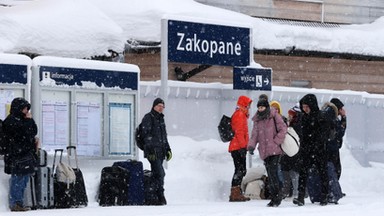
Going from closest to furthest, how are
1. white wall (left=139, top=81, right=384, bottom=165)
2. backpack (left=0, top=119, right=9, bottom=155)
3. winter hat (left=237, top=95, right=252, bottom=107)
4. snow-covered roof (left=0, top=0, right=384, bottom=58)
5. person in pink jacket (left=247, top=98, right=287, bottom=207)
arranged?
backpack (left=0, top=119, right=9, bottom=155) < person in pink jacket (left=247, top=98, right=287, bottom=207) < winter hat (left=237, top=95, right=252, bottom=107) < white wall (left=139, top=81, right=384, bottom=165) < snow-covered roof (left=0, top=0, right=384, bottom=58)

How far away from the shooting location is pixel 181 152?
908 inches

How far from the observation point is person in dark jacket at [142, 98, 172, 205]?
67.3 feet

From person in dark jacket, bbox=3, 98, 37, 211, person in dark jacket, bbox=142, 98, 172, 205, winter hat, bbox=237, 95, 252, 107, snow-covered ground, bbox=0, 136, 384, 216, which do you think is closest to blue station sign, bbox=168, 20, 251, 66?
winter hat, bbox=237, 95, 252, 107

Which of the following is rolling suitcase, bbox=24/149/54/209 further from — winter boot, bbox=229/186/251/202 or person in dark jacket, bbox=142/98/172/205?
winter boot, bbox=229/186/251/202

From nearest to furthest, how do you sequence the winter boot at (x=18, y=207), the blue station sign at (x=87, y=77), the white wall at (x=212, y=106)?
the winter boot at (x=18, y=207), the blue station sign at (x=87, y=77), the white wall at (x=212, y=106)

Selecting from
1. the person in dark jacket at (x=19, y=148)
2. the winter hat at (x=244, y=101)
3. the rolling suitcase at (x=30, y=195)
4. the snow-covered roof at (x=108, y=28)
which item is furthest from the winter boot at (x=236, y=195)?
the person in dark jacket at (x=19, y=148)

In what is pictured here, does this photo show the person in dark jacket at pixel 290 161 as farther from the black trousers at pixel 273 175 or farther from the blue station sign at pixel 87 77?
the blue station sign at pixel 87 77

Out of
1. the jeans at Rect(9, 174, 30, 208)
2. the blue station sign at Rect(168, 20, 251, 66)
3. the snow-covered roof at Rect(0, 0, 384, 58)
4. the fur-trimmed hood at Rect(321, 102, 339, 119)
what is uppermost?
the snow-covered roof at Rect(0, 0, 384, 58)

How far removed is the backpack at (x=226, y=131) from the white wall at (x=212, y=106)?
126cm

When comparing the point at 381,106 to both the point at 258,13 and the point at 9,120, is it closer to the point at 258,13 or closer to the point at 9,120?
the point at 258,13

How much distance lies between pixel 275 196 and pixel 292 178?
3.51 m

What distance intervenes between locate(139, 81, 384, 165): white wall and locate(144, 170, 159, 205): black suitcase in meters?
2.40

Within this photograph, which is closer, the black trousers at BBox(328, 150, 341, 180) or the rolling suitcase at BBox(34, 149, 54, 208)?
the rolling suitcase at BBox(34, 149, 54, 208)

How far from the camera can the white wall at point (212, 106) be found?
917 inches
